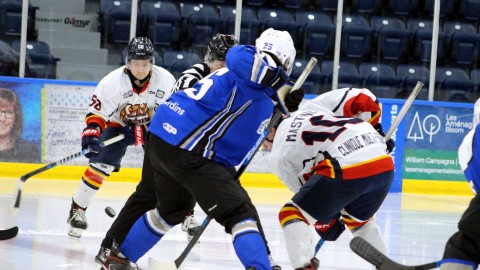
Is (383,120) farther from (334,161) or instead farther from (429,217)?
(334,161)

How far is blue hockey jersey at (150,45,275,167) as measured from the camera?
3730 mm

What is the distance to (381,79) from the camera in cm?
1020

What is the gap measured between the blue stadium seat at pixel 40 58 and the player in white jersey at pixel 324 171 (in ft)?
17.5

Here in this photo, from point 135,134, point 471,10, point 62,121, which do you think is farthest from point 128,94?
point 471,10

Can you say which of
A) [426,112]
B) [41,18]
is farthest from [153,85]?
[426,112]

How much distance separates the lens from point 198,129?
376 cm

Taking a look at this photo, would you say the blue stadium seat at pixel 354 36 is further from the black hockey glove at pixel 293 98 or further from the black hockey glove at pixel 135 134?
the black hockey glove at pixel 293 98

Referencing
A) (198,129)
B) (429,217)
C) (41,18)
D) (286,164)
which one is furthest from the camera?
(41,18)

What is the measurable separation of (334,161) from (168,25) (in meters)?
6.09

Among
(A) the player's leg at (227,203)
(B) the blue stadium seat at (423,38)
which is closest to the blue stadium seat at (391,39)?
(B) the blue stadium seat at (423,38)

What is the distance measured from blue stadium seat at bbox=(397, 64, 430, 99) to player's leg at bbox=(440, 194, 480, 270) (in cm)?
709

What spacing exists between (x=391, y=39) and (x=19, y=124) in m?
4.01

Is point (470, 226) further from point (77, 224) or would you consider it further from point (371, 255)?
point (77, 224)

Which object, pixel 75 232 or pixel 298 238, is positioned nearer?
pixel 298 238
